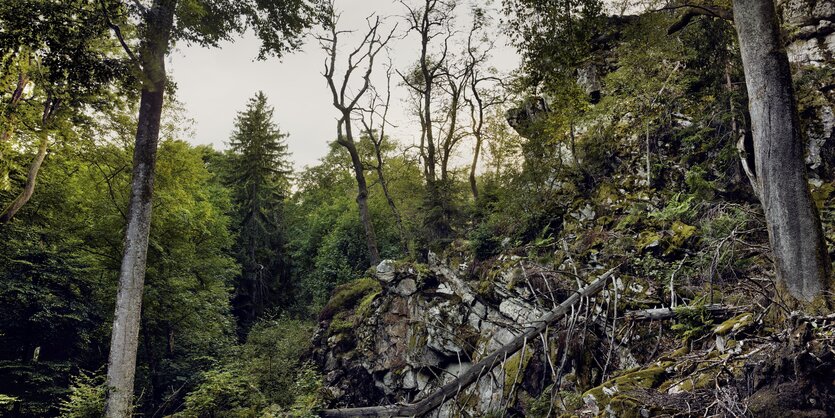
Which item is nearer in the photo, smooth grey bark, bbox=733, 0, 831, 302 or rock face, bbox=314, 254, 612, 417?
smooth grey bark, bbox=733, 0, 831, 302

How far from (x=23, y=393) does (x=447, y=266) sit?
11058 millimetres

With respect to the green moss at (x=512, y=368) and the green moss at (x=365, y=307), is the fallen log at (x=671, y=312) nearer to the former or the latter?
the green moss at (x=512, y=368)

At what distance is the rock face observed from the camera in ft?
24.2

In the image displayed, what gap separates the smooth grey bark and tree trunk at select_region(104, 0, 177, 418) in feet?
28.8

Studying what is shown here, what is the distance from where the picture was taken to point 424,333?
9758 mm

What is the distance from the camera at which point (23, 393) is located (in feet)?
34.5

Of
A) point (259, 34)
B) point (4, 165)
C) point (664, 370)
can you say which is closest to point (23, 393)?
point (4, 165)

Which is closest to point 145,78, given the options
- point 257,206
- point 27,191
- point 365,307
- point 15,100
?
point 15,100

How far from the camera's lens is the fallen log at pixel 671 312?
4.03 m

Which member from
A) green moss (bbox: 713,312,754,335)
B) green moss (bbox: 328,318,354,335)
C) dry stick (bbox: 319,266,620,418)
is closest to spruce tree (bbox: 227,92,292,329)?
green moss (bbox: 328,318,354,335)

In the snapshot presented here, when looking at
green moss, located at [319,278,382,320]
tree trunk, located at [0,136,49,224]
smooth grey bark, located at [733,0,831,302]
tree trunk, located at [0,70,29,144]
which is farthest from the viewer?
green moss, located at [319,278,382,320]

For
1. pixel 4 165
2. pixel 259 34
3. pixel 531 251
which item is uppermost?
pixel 259 34

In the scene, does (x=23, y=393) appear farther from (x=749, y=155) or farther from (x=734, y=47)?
(x=734, y=47)

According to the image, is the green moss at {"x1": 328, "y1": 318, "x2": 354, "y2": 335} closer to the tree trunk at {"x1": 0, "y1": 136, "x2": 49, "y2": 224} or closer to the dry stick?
the dry stick
